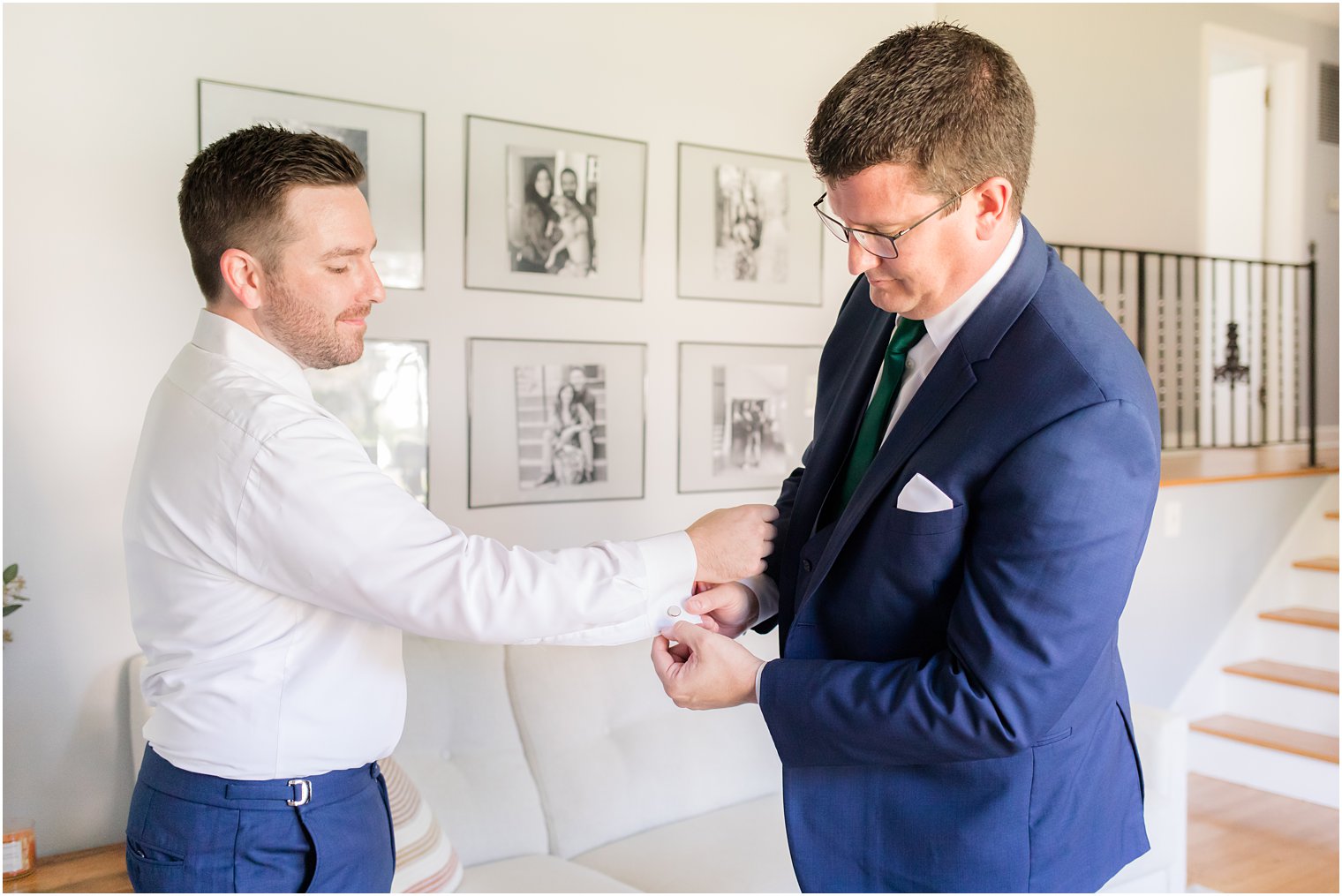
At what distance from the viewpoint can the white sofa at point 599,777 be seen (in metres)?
2.75

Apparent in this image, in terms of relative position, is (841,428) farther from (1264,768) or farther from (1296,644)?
(1296,644)

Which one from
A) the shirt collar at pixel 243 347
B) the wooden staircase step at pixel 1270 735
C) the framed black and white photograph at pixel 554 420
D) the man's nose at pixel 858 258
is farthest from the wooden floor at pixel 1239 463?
the shirt collar at pixel 243 347

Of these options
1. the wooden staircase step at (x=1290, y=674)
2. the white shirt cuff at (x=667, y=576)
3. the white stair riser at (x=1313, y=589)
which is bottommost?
the wooden staircase step at (x=1290, y=674)

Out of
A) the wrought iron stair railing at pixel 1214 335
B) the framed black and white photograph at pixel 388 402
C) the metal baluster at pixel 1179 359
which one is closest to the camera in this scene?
the framed black and white photograph at pixel 388 402

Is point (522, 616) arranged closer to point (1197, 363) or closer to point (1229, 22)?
point (1197, 363)

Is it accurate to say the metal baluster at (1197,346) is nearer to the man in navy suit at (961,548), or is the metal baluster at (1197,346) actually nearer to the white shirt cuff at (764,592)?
the white shirt cuff at (764,592)

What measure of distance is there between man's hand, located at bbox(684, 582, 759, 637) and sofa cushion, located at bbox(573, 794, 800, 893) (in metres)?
1.03

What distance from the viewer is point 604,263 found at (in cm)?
362

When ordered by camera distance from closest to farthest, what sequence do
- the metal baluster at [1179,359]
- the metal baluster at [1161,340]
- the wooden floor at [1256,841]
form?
the wooden floor at [1256,841]
the metal baluster at [1161,340]
the metal baluster at [1179,359]

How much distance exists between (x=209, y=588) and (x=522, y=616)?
17.2 inches

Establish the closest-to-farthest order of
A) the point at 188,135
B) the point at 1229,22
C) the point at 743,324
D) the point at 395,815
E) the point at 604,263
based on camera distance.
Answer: the point at 395,815 < the point at 188,135 < the point at 604,263 < the point at 743,324 < the point at 1229,22

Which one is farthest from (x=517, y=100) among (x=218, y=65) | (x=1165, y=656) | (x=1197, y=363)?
(x=1197, y=363)

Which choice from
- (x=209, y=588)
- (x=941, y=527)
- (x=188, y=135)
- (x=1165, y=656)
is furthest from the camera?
(x=1165, y=656)

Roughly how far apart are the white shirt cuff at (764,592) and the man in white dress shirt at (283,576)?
13 centimetres
